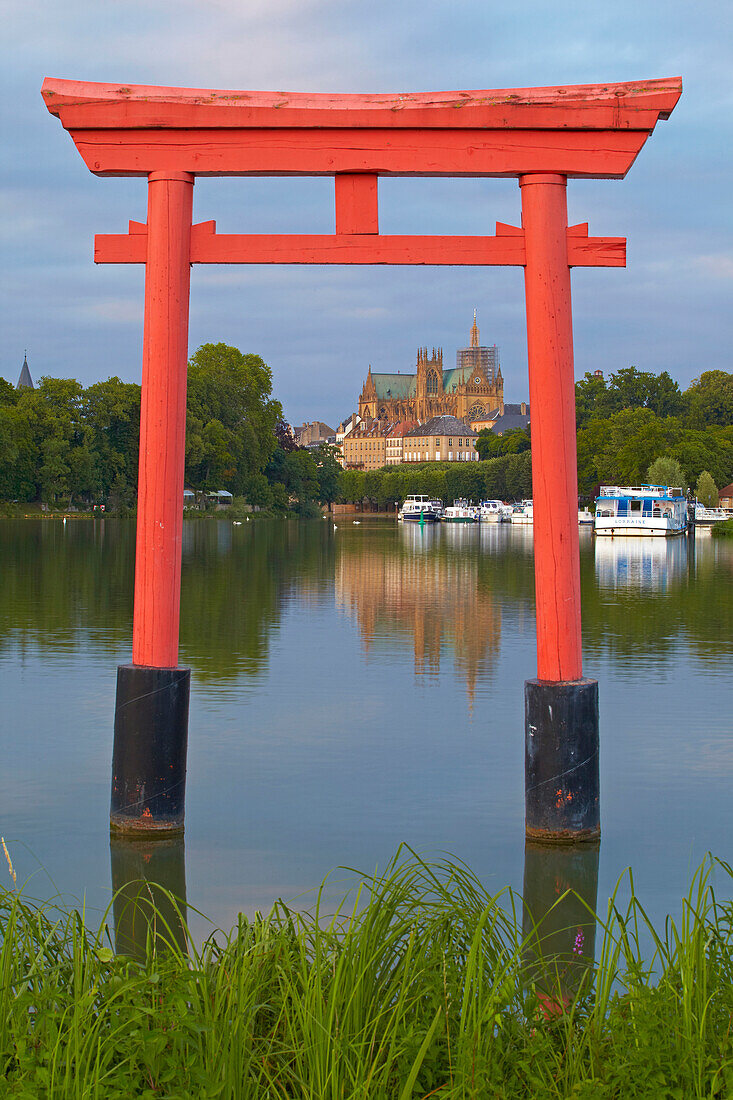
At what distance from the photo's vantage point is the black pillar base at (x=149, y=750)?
7.50 metres

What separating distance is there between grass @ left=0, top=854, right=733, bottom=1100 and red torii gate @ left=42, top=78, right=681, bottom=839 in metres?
3.10

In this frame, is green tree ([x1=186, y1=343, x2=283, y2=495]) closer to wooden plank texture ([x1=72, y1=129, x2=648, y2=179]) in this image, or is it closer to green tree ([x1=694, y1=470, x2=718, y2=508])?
green tree ([x1=694, y1=470, x2=718, y2=508])

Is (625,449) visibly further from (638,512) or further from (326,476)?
(326,476)

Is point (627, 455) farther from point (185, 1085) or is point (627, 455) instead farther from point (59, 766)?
point (185, 1085)

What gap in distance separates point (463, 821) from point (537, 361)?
122 inches

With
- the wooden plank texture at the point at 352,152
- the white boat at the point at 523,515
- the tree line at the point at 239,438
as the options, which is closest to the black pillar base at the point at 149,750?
the wooden plank texture at the point at 352,152

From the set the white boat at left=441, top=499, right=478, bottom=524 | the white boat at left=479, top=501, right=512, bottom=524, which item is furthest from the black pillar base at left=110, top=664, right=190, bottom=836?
the white boat at left=441, top=499, right=478, bottom=524

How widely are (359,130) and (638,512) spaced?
221ft

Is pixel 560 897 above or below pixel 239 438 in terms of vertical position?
below

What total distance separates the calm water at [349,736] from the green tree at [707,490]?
71.0m

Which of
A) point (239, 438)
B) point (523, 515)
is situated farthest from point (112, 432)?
point (523, 515)

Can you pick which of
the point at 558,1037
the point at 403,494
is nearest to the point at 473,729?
the point at 558,1037

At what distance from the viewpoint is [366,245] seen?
25.0 feet

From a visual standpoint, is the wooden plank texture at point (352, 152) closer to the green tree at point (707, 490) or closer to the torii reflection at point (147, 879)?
the torii reflection at point (147, 879)
